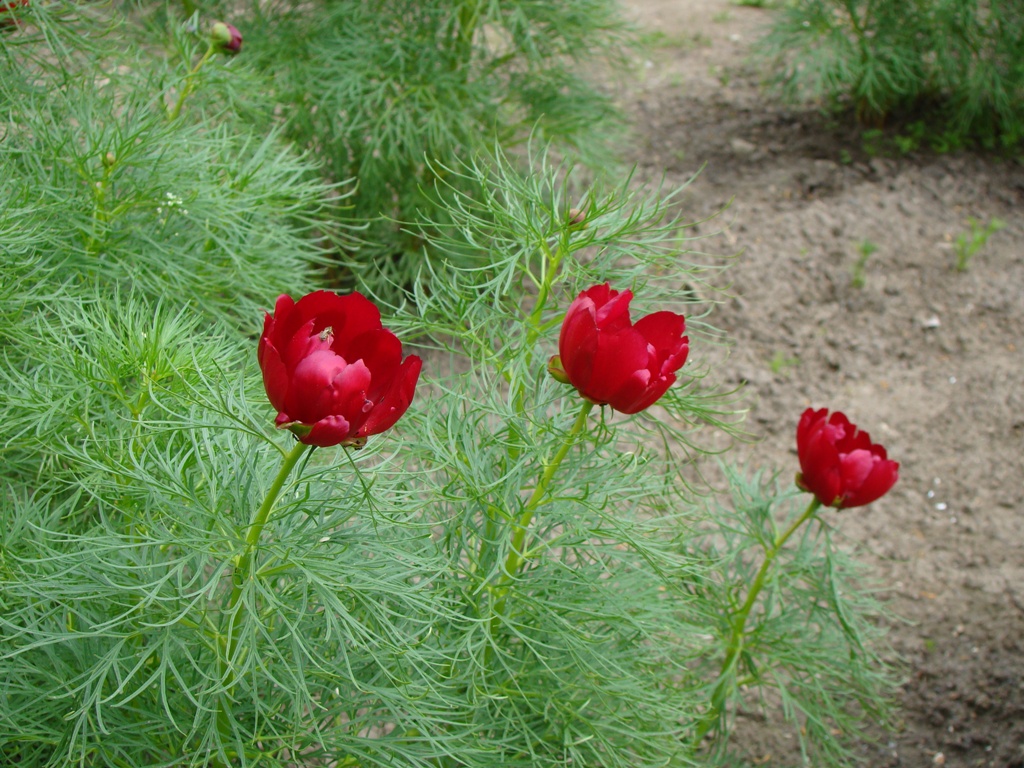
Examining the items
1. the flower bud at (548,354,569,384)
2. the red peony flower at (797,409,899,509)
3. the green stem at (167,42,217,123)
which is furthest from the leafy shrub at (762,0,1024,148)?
the flower bud at (548,354,569,384)

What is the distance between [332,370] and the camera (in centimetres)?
85

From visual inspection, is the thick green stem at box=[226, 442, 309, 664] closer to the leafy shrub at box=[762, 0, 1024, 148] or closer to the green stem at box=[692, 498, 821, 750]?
the green stem at box=[692, 498, 821, 750]

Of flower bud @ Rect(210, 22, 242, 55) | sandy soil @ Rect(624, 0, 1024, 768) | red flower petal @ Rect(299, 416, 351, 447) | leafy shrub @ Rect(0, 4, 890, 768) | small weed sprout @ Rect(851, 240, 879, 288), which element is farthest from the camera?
small weed sprout @ Rect(851, 240, 879, 288)

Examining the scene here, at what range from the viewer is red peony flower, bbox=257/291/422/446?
84 cm

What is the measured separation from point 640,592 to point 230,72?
1.24 meters

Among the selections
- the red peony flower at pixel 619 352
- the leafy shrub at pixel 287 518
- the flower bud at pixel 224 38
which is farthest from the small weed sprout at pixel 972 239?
the red peony flower at pixel 619 352

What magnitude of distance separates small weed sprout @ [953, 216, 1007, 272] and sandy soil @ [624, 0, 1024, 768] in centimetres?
3

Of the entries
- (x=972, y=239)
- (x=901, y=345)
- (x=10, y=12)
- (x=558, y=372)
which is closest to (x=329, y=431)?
(x=558, y=372)

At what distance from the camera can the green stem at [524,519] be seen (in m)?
1.14

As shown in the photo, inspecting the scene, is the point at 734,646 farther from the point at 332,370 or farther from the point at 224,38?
the point at 224,38

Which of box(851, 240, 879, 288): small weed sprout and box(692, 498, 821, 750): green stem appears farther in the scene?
box(851, 240, 879, 288): small weed sprout

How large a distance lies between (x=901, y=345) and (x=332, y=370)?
268cm

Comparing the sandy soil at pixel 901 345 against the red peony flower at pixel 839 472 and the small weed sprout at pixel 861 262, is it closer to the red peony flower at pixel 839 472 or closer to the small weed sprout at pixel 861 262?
the small weed sprout at pixel 861 262

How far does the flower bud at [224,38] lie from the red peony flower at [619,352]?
917 millimetres
